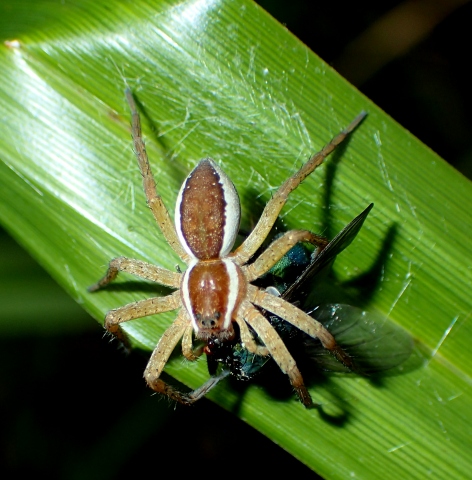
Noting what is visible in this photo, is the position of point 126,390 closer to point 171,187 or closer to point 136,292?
point 136,292

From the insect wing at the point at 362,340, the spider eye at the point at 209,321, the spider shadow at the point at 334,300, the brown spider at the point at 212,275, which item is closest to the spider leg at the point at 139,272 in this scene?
the brown spider at the point at 212,275

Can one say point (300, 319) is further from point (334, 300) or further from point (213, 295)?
point (213, 295)

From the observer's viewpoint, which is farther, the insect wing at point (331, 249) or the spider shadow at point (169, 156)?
the spider shadow at point (169, 156)

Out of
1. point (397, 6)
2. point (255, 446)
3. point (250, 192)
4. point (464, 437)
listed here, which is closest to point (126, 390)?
point (255, 446)

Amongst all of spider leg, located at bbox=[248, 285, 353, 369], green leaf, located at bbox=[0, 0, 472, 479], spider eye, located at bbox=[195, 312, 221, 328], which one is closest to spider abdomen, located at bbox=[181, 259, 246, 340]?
spider eye, located at bbox=[195, 312, 221, 328]

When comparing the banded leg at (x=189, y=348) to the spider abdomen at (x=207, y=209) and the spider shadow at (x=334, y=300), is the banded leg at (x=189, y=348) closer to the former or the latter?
the spider shadow at (x=334, y=300)

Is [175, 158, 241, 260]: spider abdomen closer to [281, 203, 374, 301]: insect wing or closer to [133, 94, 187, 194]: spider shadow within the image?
[133, 94, 187, 194]: spider shadow
